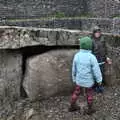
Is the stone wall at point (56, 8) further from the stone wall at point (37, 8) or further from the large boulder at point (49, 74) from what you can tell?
the large boulder at point (49, 74)

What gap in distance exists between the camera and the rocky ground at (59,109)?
6.00 meters

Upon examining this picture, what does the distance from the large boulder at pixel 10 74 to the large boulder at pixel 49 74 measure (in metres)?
0.28

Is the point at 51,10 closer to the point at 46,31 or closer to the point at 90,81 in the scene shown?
the point at 46,31

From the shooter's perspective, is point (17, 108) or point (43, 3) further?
point (43, 3)

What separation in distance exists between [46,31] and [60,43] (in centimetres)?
33

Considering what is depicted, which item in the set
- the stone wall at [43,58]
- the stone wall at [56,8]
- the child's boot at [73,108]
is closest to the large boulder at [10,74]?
the stone wall at [43,58]

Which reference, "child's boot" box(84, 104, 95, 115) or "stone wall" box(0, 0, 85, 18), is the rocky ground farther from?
"stone wall" box(0, 0, 85, 18)

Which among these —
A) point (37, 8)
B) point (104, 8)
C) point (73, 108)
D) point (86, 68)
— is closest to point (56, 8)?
point (37, 8)

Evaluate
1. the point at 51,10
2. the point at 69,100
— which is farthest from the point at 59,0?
the point at 69,100

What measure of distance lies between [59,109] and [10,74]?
1.19 metres

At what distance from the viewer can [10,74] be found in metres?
6.82

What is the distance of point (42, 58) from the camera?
261 inches

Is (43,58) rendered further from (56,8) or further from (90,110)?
(56,8)

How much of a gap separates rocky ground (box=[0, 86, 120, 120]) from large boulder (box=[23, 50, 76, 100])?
159mm
